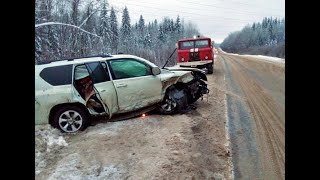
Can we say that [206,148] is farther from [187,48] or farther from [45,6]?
[45,6]

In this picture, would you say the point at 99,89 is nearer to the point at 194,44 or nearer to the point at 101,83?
the point at 101,83

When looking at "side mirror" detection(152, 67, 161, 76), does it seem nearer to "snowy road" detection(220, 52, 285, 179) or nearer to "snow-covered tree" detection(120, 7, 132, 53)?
"snowy road" detection(220, 52, 285, 179)

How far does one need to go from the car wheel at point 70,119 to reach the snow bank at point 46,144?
0.17m

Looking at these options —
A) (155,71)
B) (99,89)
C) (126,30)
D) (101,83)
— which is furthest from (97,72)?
(126,30)

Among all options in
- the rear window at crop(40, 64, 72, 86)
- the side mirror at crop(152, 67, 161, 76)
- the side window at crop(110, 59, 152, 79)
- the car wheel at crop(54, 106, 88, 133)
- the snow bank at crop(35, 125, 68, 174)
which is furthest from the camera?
→ the side mirror at crop(152, 67, 161, 76)

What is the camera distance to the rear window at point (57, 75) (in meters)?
7.74

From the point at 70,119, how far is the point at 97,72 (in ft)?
3.98

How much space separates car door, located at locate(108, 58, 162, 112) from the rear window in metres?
0.96

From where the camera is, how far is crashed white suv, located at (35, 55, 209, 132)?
24.8 ft

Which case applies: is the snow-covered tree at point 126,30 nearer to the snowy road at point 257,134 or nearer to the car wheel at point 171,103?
the snowy road at point 257,134

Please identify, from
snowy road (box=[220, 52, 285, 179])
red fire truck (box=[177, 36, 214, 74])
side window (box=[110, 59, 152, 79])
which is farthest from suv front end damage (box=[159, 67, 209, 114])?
red fire truck (box=[177, 36, 214, 74])

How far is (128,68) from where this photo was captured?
27.6ft

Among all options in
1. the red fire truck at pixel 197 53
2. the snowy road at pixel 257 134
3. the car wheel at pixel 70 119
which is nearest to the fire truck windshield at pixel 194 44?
the red fire truck at pixel 197 53
